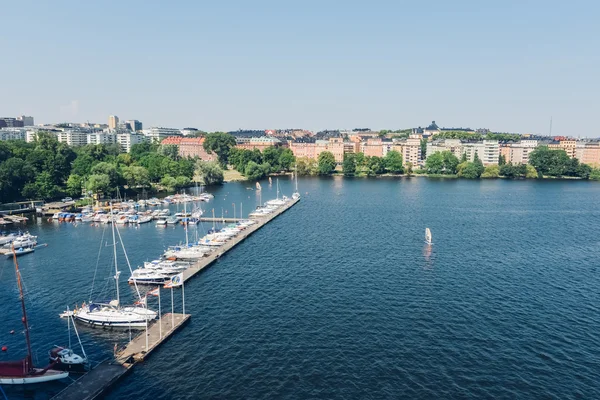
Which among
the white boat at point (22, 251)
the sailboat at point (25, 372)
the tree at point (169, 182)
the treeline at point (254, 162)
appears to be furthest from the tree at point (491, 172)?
the sailboat at point (25, 372)

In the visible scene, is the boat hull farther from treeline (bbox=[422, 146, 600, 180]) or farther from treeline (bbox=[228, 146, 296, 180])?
treeline (bbox=[422, 146, 600, 180])

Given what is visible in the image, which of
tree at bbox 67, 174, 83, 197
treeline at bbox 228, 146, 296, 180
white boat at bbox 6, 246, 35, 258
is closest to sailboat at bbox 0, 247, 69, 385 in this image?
white boat at bbox 6, 246, 35, 258

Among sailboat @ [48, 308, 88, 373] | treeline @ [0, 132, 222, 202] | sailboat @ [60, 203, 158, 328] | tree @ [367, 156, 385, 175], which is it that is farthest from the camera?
tree @ [367, 156, 385, 175]

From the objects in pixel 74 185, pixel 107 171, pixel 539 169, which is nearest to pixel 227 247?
pixel 107 171

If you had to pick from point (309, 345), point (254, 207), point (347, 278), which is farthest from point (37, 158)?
point (309, 345)

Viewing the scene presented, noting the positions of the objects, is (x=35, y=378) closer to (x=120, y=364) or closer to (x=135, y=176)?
(x=120, y=364)

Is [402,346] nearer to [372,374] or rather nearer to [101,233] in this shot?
[372,374]
